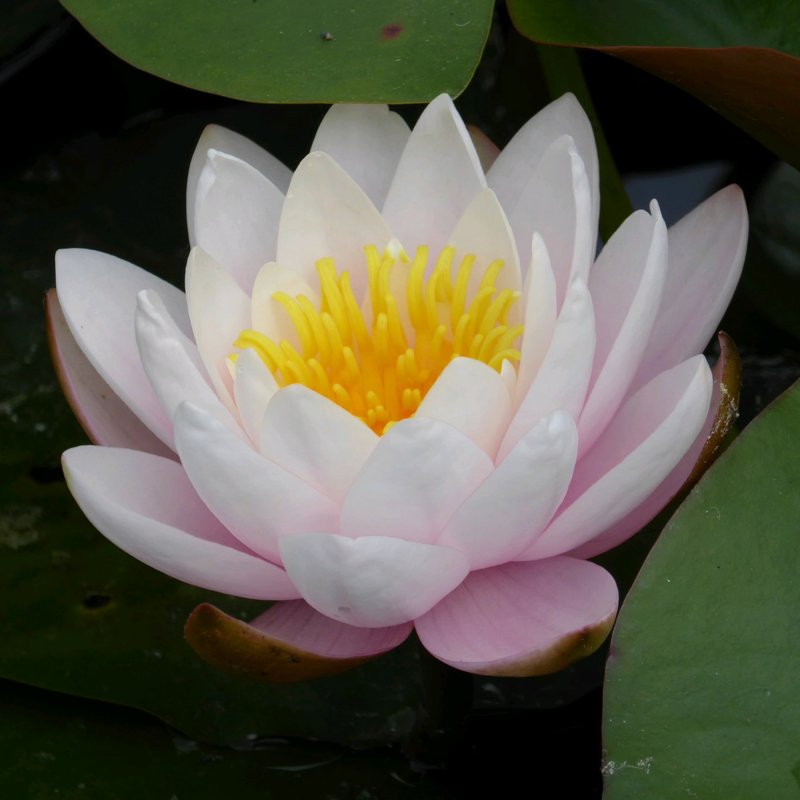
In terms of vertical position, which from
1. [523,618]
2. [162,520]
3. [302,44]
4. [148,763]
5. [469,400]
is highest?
[302,44]

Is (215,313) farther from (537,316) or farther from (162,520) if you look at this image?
(537,316)

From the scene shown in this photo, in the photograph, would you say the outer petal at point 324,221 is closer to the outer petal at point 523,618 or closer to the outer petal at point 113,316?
the outer petal at point 113,316

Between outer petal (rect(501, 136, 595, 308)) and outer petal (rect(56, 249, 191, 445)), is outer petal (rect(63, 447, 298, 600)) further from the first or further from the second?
outer petal (rect(501, 136, 595, 308))

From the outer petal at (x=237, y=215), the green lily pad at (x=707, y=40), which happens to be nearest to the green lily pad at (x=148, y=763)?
the outer petal at (x=237, y=215)

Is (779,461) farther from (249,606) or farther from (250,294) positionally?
(249,606)

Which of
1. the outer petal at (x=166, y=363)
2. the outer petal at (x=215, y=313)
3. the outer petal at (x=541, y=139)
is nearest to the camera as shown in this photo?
the outer petal at (x=166, y=363)

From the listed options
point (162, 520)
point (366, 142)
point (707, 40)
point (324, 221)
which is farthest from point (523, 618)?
point (707, 40)

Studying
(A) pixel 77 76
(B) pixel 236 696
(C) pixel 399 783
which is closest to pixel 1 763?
(B) pixel 236 696
